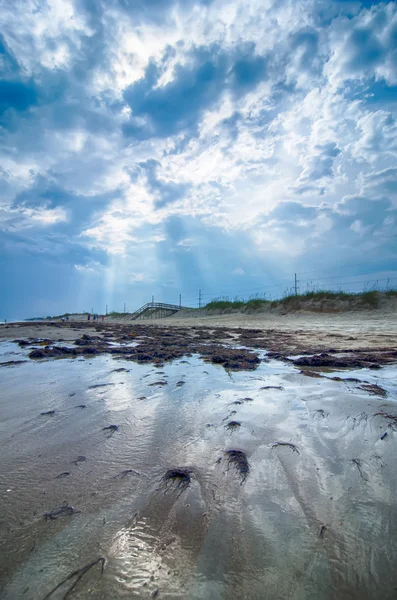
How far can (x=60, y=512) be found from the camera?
1.57 m

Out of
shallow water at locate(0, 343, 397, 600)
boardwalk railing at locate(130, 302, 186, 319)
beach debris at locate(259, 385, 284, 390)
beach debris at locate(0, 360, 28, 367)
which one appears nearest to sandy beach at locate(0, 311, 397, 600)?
shallow water at locate(0, 343, 397, 600)

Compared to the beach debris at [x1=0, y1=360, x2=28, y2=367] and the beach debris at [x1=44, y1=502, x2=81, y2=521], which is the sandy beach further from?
the beach debris at [x1=0, y1=360, x2=28, y2=367]

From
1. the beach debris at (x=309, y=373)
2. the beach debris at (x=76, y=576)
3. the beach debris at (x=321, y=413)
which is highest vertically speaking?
the beach debris at (x=309, y=373)

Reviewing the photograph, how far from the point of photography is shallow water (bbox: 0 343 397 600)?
1.17 m

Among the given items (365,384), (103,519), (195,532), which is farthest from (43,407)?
(365,384)

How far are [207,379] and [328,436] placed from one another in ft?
7.64

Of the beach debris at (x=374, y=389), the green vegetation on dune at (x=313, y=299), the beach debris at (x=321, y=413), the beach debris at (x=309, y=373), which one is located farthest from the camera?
the green vegetation on dune at (x=313, y=299)

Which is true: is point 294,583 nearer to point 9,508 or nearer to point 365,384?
point 9,508

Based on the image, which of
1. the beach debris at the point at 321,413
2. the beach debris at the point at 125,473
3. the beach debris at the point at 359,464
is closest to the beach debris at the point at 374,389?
the beach debris at the point at 321,413

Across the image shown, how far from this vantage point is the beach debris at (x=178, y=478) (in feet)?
5.97

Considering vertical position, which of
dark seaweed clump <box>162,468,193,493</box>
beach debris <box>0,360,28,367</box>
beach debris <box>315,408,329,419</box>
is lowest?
dark seaweed clump <box>162,468,193,493</box>

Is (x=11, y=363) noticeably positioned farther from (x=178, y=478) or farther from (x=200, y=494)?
(x=200, y=494)

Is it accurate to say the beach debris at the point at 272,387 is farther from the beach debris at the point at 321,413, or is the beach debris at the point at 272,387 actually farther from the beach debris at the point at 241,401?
the beach debris at the point at 321,413

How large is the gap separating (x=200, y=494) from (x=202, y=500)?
0.06 m
